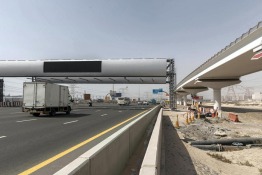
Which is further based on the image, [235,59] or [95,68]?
[95,68]

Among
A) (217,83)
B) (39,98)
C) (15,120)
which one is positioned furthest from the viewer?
(217,83)

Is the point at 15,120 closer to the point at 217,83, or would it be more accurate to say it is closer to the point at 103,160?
the point at 103,160

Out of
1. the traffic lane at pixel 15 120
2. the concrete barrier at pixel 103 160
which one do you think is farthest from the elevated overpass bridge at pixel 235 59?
the concrete barrier at pixel 103 160

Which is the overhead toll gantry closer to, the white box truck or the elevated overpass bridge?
the elevated overpass bridge

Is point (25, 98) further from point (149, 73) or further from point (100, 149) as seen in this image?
point (149, 73)

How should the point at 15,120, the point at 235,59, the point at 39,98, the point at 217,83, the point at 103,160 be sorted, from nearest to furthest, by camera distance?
1. the point at 103,160
2. the point at 15,120
3. the point at 39,98
4. the point at 235,59
5. the point at 217,83

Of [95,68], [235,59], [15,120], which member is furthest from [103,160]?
[95,68]

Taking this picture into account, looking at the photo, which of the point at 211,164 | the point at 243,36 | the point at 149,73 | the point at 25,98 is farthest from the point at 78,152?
the point at 149,73

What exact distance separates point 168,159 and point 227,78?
136ft

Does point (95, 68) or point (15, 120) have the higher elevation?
point (95, 68)

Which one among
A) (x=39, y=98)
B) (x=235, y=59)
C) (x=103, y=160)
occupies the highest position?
(x=235, y=59)

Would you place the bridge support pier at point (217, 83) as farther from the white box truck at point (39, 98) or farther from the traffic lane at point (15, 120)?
the traffic lane at point (15, 120)

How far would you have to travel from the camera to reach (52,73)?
51.3m

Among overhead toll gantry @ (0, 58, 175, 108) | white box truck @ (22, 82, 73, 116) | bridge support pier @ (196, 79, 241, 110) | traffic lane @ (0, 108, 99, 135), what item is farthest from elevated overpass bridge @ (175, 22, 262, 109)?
white box truck @ (22, 82, 73, 116)
